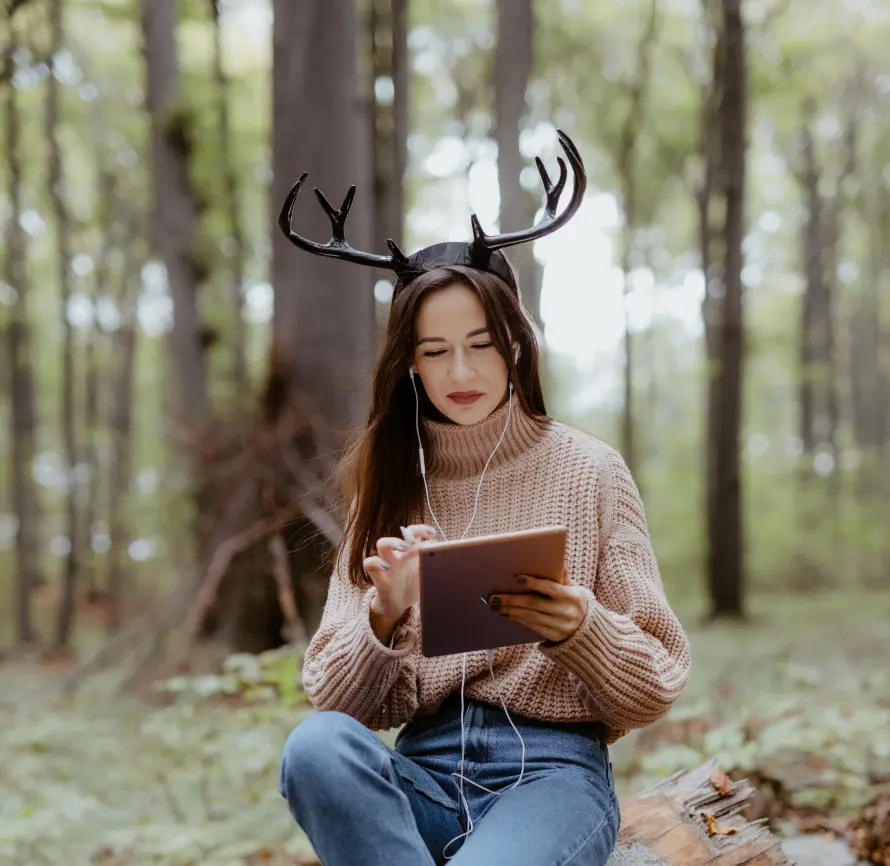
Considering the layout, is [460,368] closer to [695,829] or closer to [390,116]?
[695,829]

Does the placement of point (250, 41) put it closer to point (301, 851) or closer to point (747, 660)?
point (747, 660)

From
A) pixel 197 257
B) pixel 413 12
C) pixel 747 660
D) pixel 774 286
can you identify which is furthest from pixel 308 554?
pixel 774 286

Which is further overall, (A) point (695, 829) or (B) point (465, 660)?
(A) point (695, 829)

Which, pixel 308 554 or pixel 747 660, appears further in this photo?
pixel 747 660

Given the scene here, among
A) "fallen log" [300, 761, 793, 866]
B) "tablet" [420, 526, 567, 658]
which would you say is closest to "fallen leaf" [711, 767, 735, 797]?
"fallen log" [300, 761, 793, 866]

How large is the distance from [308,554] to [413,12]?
870cm

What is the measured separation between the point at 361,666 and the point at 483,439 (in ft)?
2.00

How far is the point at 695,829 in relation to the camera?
93.3 inches

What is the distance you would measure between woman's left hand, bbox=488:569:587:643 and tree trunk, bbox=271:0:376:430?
3.15 meters

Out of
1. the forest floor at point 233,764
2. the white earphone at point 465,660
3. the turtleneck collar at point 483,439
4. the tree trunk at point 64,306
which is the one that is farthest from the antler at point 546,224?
the tree trunk at point 64,306

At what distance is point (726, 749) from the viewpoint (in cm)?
342

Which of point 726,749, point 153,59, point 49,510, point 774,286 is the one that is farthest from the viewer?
point 49,510

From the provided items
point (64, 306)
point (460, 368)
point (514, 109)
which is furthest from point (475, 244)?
point (64, 306)

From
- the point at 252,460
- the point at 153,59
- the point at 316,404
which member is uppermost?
the point at 153,59
